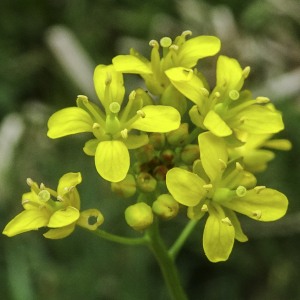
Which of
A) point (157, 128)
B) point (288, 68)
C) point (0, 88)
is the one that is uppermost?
point (157, 128)

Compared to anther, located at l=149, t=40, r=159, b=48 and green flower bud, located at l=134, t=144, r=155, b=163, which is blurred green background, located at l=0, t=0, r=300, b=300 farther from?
anther, located at l=149, t=40, r=159, b=48

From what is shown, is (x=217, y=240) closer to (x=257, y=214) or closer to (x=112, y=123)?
(x=257, y=214)

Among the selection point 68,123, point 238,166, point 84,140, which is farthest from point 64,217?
point 84,140

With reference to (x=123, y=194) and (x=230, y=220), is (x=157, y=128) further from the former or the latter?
(x=230, y=220)

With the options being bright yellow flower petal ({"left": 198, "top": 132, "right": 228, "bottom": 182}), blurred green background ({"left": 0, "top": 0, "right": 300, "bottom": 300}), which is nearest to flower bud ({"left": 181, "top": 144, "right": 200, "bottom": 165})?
bright yellow flower petal ({"left": 198, "top": 132, "right": 228, "bottom": 182})

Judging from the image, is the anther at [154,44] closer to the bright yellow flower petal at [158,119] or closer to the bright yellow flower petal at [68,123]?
the bright yellow flower petal at [158,119]

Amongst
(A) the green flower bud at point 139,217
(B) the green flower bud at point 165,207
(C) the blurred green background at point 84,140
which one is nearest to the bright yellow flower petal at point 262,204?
(B) the green flower bud at point 165,207

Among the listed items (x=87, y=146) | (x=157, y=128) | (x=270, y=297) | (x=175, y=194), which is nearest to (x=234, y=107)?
(x=157, y=128)
